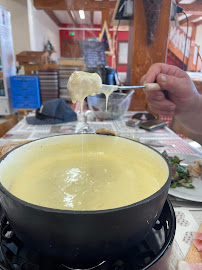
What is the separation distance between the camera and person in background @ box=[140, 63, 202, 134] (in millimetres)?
1091

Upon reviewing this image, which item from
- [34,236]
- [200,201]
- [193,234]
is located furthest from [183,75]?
[34,236]

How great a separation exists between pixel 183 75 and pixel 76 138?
0.85 metres

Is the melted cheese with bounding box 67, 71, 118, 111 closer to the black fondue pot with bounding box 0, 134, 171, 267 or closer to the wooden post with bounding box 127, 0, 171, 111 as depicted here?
the black fondue pot with bounding box 0, 134, 171, 267

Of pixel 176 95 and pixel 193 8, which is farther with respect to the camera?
pixel 193 8

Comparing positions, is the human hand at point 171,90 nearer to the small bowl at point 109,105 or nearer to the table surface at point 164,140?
the table surface at point 164,140

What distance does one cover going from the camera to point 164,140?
1.40 m

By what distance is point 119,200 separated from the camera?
0.48m

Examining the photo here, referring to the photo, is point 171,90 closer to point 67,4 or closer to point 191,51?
point 191,51

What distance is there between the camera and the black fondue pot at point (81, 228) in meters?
0.34

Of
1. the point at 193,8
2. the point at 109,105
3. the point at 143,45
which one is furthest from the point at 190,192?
the point at 193,8

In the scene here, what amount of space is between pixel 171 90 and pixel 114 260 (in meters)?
0.95

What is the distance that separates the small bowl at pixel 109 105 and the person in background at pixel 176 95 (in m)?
0.52

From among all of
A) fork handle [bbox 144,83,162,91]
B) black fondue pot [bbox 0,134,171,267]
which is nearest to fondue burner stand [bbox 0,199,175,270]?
black fondue pot [bbox 0,134,171,267]

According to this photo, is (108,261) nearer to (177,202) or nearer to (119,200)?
(119,200)
